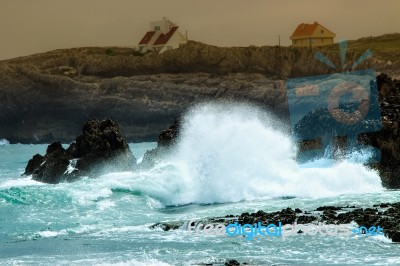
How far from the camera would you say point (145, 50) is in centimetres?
13350

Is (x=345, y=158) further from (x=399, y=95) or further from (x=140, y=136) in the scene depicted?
(x=140, y=136)

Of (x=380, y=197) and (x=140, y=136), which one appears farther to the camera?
(x=140, y=136)

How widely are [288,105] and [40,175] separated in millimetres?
71946

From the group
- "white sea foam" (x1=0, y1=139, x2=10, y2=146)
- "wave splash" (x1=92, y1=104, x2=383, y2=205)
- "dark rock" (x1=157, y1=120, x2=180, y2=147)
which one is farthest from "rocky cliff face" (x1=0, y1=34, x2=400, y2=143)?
"wave splash" (x1=92, y1=104, x2=383, y2=205)

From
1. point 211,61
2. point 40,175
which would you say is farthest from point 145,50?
point 40,175

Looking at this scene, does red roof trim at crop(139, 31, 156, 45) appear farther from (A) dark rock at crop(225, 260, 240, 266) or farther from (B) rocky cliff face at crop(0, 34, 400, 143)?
(A) dark rock at crop(225, 260, 240, 266)

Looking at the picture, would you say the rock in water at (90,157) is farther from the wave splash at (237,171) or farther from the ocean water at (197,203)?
the wave splash at (237,171)

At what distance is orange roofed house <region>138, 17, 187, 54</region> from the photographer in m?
125

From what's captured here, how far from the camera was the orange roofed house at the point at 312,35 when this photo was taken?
117 m

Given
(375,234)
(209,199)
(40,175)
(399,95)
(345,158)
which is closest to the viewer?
(375,234)

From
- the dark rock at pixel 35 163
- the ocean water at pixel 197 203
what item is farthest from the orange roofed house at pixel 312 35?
the ocean water at pixel 197 203

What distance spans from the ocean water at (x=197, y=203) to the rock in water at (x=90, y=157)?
→ 116cm

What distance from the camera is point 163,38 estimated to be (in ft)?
422

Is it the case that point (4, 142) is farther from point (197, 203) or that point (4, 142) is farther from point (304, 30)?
point (197, 203)
